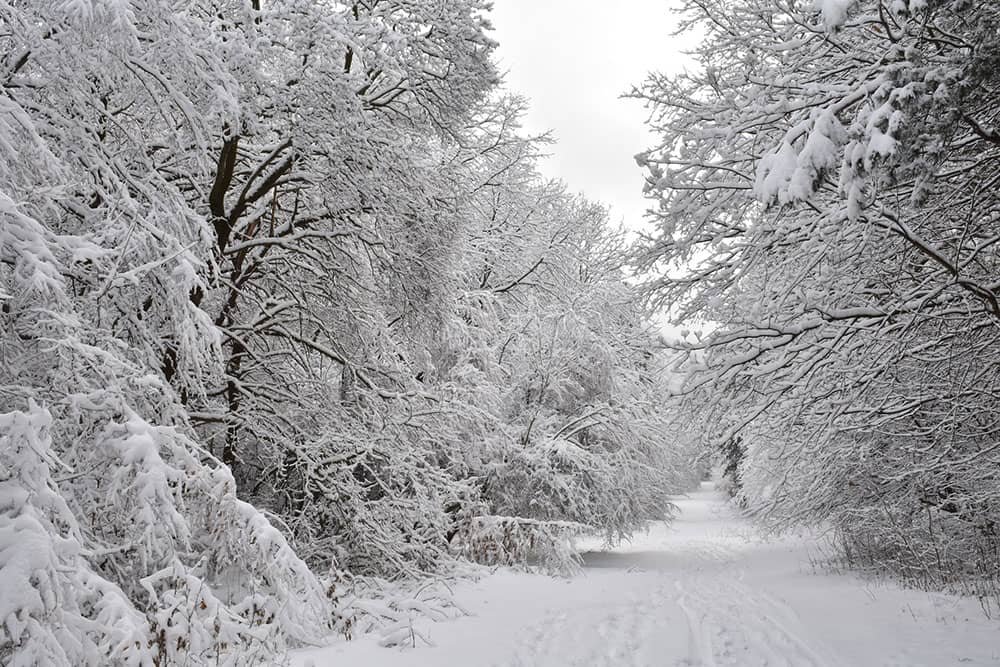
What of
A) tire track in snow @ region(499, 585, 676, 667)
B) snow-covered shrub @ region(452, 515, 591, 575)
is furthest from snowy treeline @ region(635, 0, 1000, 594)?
snow-covered shrub @ region(452, 515, 591, 575)

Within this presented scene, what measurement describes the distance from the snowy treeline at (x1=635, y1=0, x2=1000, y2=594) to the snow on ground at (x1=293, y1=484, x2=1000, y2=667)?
1491mm

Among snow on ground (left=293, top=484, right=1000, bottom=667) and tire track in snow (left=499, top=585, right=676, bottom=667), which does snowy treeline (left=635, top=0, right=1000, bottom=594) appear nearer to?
snow on ground (left=293, top=484, right=1000, bottom=667)

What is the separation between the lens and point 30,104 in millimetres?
4176

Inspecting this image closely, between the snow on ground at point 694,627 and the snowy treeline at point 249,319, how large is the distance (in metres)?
1.03

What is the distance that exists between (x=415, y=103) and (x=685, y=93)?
3214mm

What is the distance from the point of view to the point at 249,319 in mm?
8867

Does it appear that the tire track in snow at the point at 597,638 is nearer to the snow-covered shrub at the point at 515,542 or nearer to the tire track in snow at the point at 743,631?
the tire track in snow at the point at 743,631

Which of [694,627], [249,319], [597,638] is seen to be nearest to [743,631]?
[694,627]

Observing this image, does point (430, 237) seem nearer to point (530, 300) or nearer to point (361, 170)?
point (361, 170)

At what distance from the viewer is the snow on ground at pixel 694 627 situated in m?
5.87

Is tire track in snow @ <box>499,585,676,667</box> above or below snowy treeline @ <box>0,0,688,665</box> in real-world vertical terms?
below

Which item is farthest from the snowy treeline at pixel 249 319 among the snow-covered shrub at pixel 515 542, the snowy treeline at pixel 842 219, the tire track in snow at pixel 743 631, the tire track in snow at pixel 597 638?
the tire track in snow at pixel 743 631

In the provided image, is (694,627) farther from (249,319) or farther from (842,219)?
(249,319)

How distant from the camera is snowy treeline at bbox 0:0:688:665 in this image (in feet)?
12.1
